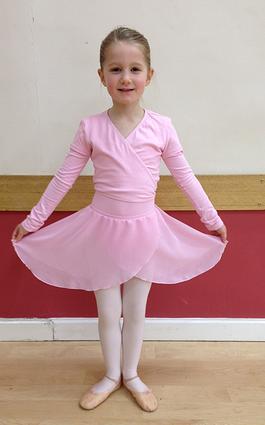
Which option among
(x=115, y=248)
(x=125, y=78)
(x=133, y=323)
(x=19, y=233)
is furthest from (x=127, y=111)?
(x=133, y=323)

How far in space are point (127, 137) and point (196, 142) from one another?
1.32ft

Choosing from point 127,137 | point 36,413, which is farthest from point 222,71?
point 36,413

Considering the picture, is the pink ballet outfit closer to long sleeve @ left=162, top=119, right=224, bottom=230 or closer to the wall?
long sleeve @ left=162, top=119, right=224, bottom=230

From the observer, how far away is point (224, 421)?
4.08 feet

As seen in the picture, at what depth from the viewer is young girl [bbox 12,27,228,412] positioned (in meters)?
1.16

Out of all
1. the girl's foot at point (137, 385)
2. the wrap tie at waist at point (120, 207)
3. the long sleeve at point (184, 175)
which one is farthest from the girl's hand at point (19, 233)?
the girl's foot at point (137, 385)

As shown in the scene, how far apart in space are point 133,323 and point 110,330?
0.26ft

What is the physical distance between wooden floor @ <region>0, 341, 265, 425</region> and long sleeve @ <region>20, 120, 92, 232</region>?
60 cm

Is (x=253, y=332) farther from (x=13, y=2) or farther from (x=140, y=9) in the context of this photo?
(x=13, y=2)

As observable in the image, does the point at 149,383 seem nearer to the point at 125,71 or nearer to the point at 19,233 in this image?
the point at 19,233

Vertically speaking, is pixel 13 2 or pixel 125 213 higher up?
pixel 13 2

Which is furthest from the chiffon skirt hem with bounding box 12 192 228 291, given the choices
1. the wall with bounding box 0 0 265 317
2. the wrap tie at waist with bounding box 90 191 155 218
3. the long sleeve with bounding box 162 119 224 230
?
the wall with bounding box 0 0 265 317

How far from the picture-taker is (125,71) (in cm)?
110

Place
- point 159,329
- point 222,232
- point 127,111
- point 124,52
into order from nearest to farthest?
point 124,52
point 127,111
point 222,232
point 159,329
